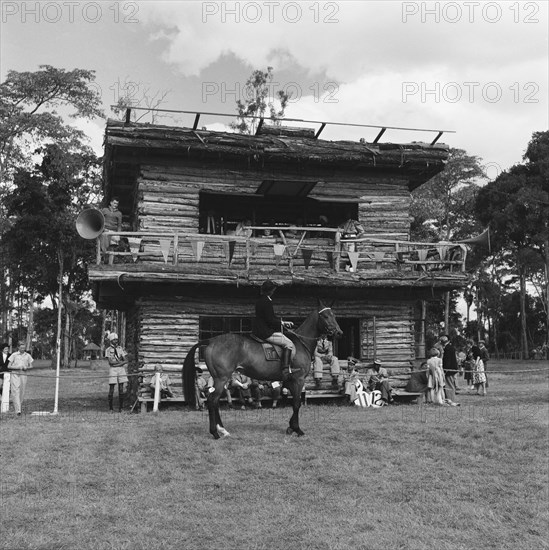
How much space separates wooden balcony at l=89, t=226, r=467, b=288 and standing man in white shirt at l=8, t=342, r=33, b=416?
8.69ft

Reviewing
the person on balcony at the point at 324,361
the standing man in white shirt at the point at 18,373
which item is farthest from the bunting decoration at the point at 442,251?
the standing man in white shirt at the point at 18,373

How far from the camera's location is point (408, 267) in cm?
2192

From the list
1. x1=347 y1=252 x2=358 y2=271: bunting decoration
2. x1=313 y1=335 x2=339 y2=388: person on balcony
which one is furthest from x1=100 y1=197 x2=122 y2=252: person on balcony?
x1=313 y1=335 x2=339 y2=388: person on balcony

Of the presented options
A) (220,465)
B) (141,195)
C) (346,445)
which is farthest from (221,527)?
(141,195)

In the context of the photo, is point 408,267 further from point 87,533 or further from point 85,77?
point 85,77

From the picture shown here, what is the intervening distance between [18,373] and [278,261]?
7222 millimetres

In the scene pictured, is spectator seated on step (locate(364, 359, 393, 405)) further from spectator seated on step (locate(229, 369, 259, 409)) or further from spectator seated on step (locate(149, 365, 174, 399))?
spectator seated on step (locate(149, 365, 174, 399))

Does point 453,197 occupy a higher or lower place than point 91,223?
higher

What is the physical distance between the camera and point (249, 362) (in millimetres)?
13945

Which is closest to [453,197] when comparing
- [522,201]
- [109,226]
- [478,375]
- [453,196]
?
[453,196]

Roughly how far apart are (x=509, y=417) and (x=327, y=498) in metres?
7.73

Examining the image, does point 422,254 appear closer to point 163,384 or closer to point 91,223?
point 163,384

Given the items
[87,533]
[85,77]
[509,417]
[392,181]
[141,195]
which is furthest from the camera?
[85,77]

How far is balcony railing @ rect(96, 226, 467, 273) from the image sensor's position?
19078 mm
